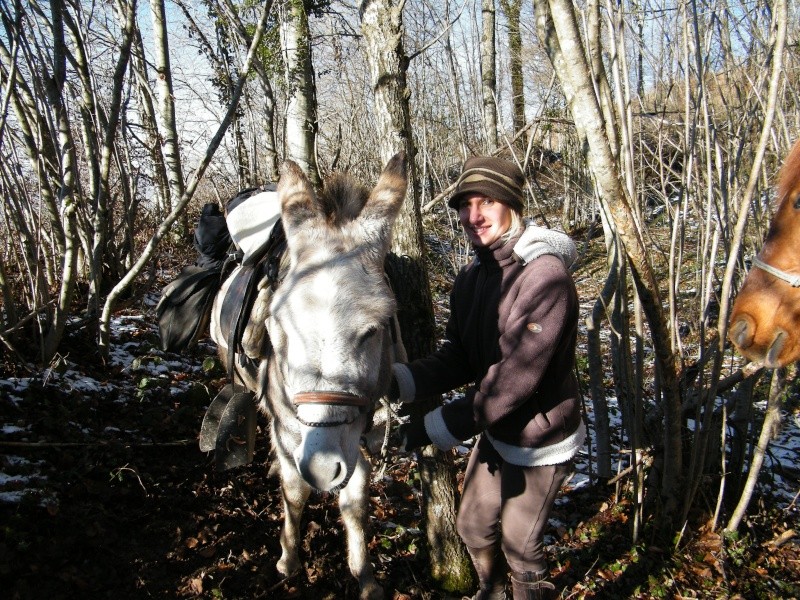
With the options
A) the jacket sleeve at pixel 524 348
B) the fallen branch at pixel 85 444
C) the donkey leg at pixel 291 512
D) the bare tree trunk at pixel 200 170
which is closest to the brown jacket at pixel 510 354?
the jacket sleeve at pixel 524 348

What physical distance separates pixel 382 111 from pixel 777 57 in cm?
186

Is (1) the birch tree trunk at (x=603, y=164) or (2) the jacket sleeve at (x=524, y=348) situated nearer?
(1) the birch tree trunk at (x=603, y=164)

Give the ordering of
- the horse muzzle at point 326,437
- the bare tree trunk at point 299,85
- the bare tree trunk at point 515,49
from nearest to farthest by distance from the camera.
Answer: the horse muzzle at point 326,437 → the bare tree trunk at point 299,85 → the bare tree trunk at point 515,49

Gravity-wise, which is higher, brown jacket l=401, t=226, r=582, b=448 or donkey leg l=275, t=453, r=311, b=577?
brown jacket l=401, t=226, r=582, b=448

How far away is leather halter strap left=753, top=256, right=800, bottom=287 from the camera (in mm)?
1871

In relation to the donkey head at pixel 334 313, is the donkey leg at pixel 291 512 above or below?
below

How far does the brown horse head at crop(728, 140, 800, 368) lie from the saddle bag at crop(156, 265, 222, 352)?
3169 mm

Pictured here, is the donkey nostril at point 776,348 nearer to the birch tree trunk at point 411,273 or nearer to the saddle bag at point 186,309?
the birch tree trunk at point 411,273

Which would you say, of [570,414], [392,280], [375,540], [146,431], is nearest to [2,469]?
[146,431]

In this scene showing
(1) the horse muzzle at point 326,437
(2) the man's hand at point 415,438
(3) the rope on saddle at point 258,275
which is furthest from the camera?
(3) the rope on saddle at point 258,275

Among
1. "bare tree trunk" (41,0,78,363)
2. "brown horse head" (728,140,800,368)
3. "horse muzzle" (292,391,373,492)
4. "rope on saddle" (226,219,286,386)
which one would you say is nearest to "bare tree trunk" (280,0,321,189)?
"bare tree trunk" (41,0,78,363)

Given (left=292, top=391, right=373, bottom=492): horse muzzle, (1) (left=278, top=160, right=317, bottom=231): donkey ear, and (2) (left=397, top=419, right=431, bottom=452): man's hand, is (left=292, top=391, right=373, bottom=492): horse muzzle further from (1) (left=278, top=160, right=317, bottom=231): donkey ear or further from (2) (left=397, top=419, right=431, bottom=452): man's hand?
(1) (left=278, top=160, right=317, bottom=231): donkey ear

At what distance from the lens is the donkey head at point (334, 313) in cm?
184

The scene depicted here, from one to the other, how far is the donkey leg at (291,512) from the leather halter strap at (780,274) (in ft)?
8.20
